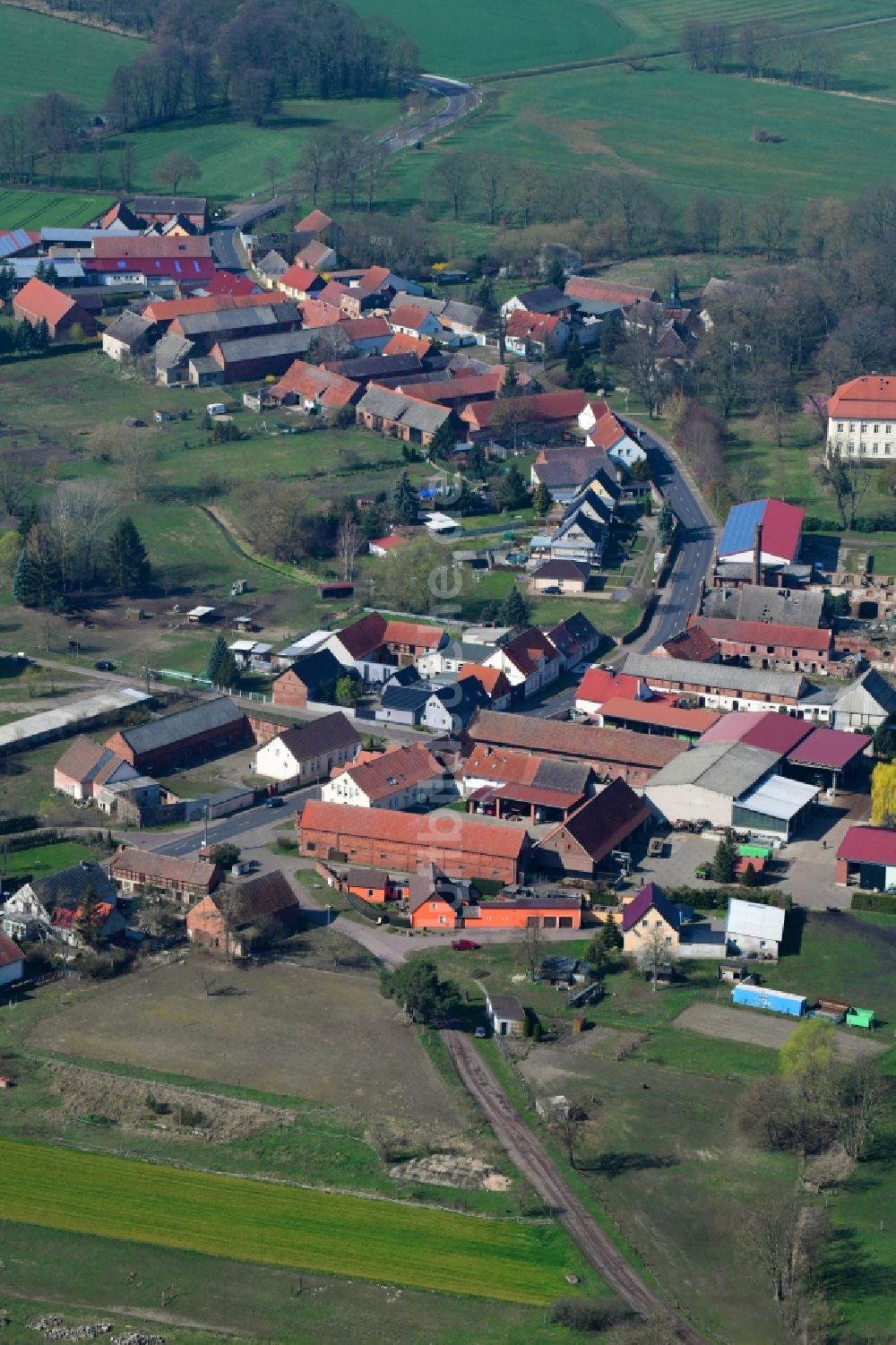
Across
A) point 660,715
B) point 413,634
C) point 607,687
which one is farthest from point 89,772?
point 660,715

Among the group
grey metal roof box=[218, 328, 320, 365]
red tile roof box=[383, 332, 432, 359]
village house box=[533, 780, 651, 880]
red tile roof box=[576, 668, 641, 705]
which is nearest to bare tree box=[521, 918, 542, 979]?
village house box=[533, 780, 651, 880]

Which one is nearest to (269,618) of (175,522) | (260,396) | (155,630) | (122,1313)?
(155,630)

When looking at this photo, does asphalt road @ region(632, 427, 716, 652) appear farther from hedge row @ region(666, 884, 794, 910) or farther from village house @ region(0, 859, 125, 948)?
village house @ region(0, 859, 125, 948)

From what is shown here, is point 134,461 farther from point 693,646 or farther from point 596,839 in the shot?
point 596,839

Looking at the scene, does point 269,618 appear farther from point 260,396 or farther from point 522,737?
point 260,396

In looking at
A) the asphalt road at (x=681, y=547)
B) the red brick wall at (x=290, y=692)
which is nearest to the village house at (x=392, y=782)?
the red brick wall at (x=290, y=692)

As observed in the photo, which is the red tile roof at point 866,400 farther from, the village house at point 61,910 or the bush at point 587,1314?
the bush at point 587,1314
